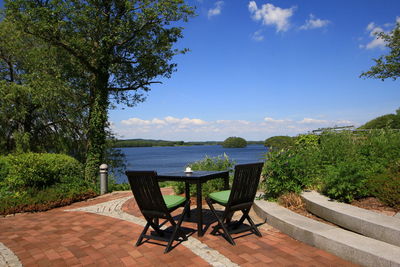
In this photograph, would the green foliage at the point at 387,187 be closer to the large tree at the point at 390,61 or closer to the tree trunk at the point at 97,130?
the tree trunk at the point at 97,130

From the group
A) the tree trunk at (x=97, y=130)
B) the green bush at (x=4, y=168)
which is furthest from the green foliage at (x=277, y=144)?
the green bush at (x=4, y=168)

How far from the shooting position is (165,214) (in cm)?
378

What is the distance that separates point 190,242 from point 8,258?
91.8 inches

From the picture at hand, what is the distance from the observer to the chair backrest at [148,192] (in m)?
3.67

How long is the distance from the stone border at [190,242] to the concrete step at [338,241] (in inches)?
45.0

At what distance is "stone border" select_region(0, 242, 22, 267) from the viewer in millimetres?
3393

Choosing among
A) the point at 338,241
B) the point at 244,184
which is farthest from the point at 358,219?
the point at 244,184

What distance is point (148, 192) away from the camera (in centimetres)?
378

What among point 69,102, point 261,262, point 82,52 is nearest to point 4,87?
point 69,102

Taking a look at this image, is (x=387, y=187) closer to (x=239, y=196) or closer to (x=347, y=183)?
(x=347, y=183)

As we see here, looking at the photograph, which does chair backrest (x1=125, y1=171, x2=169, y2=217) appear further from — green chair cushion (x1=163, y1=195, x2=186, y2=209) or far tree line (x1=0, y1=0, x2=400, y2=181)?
far tree line (x1=0, y1=0, x2=400, y2=181)

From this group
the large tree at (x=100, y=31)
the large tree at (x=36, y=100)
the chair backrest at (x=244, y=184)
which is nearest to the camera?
the chair backrest at (x=244, y=184)

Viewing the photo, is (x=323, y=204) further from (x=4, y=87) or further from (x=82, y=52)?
(x=4, y=87)

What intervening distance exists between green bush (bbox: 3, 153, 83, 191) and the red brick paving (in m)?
2.88
